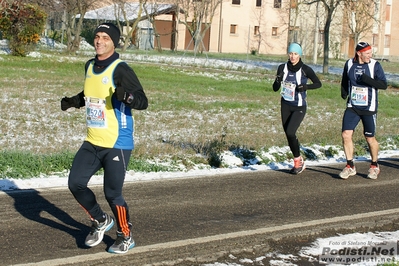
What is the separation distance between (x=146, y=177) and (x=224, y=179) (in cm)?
115

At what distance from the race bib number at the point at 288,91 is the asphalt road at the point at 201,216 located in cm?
121

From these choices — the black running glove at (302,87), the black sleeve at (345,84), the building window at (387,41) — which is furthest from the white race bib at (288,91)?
the building window at (387,41)

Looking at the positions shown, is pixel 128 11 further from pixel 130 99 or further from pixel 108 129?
pixel 130 99

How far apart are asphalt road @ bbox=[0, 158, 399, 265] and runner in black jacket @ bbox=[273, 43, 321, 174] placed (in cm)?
69

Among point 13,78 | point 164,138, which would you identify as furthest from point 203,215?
point 13,78

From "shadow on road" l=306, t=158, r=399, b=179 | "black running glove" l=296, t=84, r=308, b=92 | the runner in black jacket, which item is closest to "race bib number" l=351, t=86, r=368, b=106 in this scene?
the runner in black jacket

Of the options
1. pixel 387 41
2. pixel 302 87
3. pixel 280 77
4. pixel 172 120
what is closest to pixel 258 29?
pixel 387 41

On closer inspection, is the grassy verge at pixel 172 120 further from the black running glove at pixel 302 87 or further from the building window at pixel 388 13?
the building window at pixel 388 13

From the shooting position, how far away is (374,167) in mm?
11352

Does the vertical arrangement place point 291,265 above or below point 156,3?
below

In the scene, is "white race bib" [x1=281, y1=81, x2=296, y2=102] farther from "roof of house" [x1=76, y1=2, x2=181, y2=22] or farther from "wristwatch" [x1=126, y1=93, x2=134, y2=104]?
"roof of house" [x1=76, y1=2, x2=181, y2=22]

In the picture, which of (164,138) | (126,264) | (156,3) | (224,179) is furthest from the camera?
(156,3)

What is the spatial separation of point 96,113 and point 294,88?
5.35 m

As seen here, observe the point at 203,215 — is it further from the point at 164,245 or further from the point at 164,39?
the point at 164,39
